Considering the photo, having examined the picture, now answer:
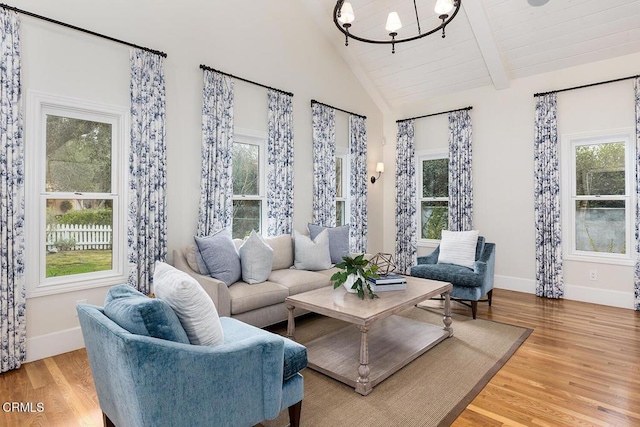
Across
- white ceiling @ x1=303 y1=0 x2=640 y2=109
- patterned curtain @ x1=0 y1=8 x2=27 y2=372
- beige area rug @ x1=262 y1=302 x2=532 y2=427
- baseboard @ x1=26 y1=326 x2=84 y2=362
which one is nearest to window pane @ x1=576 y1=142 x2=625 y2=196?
white ceiling @ x1=303 y1=0 x2=640 y2=109

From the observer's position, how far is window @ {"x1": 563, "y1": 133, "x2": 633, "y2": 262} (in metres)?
4.55

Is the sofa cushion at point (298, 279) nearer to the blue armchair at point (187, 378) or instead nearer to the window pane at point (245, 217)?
the window pane at point (245, 217)

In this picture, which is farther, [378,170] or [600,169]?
[378,170]

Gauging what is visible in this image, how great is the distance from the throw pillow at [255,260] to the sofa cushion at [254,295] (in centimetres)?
8

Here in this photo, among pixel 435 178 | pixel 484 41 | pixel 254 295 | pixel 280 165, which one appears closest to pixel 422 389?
pixel 254 295

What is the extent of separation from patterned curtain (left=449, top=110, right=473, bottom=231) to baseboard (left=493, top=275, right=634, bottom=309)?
3.32ft

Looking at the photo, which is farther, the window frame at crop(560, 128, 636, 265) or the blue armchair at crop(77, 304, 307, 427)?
the window frame at crop(560, 128, 636, 265)

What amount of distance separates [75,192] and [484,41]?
5226 mm

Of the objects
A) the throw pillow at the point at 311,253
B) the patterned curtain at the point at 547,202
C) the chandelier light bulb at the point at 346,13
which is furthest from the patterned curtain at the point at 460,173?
the chandelier light bulb at the point at 346,13

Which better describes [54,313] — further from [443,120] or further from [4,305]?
[443,120]

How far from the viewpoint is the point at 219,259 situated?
3559 millimetres

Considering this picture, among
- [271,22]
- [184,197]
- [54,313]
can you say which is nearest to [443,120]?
[271,22]

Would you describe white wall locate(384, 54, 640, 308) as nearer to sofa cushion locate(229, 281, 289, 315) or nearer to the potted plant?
the potted plant

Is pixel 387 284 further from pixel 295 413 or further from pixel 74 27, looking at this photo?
pixel 74 27
